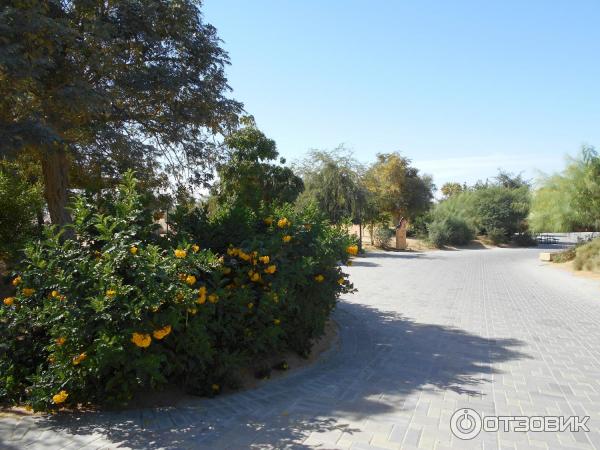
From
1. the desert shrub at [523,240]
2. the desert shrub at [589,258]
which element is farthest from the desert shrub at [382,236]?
the desert shrub at [523,240]

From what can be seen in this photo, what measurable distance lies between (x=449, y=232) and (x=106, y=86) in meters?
34.8

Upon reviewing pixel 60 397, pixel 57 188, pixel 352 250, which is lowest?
pixel 60 397

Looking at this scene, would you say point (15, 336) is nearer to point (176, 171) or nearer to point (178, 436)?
point (178, 436)

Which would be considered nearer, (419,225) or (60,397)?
(60,397)

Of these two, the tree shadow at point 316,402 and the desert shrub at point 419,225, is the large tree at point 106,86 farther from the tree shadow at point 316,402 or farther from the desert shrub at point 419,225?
the desert shrub at point 419,225

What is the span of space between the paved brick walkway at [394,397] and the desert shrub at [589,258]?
39.6 feet

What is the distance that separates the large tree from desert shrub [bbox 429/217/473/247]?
3190cm

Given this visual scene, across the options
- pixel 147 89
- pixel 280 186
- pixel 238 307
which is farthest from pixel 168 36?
pixel 280 186

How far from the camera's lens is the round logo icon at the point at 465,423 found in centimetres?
334

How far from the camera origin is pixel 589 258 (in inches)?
770

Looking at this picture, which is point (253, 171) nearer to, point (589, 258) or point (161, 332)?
point (161, 332)

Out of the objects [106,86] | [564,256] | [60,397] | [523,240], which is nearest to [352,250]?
[60,397]

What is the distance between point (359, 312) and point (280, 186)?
448 inches

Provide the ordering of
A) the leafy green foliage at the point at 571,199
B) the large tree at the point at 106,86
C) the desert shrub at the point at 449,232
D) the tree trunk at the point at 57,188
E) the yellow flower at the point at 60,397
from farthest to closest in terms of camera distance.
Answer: the desert shrub at the point at 449,232, the leafy green foliage at the point at 571,199, the tree trunk at the point at 57,188, the large tree at the point at 106,86, the yellow flower at the point at 60,397
